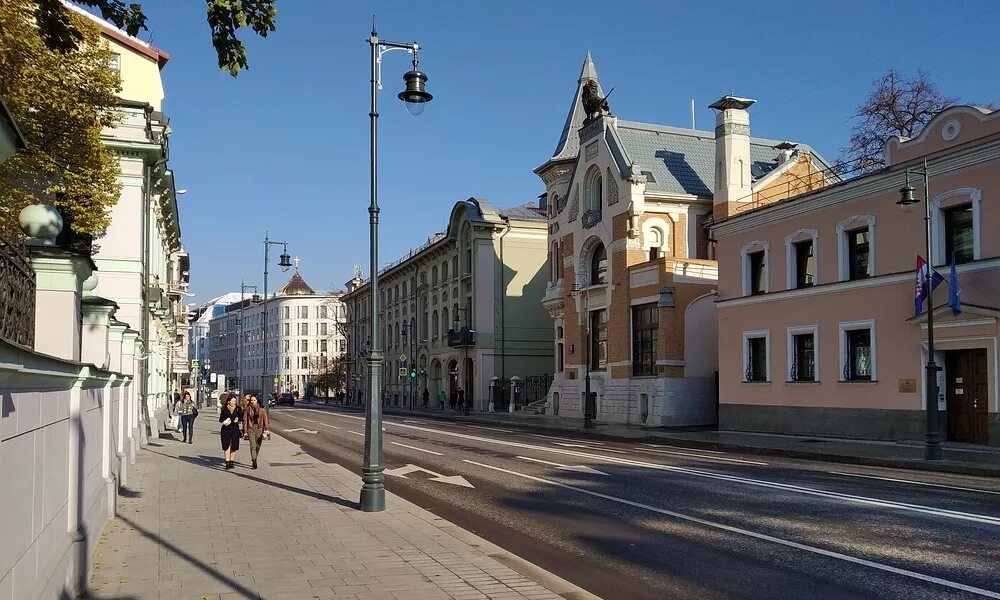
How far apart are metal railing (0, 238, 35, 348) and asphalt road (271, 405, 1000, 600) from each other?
5225 mm

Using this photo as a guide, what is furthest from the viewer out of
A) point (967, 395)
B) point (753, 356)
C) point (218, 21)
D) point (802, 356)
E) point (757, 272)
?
point (757, 272)

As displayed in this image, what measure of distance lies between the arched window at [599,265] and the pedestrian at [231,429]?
84.5 feet

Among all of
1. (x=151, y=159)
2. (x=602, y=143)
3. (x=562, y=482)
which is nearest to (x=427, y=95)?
(x=562, y=482)

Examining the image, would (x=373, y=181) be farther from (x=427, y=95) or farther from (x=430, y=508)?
(x=430, y=508)

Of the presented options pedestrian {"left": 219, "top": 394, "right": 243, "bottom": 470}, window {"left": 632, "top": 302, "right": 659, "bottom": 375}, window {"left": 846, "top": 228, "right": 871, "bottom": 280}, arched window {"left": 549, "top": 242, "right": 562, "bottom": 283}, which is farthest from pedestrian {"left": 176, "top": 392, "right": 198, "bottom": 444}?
arched window {"left": 549, "top": 242, "right": 562, "bottom": 283}

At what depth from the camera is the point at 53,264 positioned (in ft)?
23.8

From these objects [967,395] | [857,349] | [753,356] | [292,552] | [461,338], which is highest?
[461,338]

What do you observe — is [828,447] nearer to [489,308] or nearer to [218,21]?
[218,21]

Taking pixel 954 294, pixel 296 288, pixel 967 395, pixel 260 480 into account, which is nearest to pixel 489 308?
pixel 967 395

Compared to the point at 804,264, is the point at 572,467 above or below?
below

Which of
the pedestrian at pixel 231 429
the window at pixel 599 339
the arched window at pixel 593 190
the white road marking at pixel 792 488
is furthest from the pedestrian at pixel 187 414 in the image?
the arched window at pixel 593 190

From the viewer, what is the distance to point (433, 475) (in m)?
18.0

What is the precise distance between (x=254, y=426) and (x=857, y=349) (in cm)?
1888

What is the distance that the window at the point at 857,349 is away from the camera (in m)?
26.9
